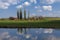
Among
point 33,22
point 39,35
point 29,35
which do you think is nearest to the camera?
point 29,35

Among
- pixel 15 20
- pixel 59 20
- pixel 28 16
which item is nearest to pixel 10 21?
pixel 15 20

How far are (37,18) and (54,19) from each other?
13.3 ft

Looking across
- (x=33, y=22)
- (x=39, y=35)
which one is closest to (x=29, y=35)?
(x=39, y=35)

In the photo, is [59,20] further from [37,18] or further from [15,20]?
[15,20]

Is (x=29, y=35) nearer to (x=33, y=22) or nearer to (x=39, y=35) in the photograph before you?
(x=39, y=35)

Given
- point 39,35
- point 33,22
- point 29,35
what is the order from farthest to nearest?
point 33,22, point 39,35, point 29,35

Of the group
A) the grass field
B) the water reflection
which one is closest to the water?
the water reflection

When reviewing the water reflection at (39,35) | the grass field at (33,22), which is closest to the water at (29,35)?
the water reflection at (39,35)

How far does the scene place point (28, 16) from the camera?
38625 millimetres

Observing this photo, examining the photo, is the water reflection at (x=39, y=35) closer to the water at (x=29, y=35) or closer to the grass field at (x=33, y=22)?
the water at (x=29, y=35)

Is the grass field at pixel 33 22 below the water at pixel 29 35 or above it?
below

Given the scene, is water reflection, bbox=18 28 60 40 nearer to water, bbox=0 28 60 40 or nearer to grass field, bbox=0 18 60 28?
water, bbox=0 28 60 40

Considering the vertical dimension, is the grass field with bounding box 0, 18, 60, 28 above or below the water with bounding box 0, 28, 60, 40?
below

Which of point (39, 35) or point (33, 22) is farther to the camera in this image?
point (33, 22)
